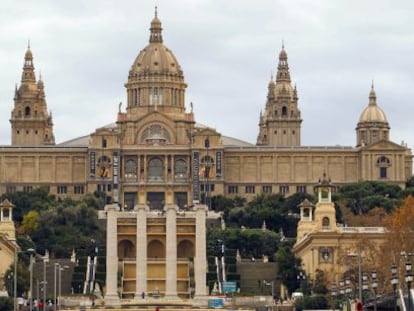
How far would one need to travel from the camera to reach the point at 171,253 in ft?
519

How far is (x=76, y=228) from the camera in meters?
183

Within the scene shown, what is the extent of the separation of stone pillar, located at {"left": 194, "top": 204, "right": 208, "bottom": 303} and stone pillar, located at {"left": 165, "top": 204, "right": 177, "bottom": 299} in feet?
5.79

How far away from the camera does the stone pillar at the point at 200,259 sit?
15150 centimetres

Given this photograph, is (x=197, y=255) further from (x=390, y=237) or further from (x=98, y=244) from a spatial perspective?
(x=390, y=237)

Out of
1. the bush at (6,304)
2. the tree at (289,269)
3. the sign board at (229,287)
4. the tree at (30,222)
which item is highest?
the tree at (30,222)

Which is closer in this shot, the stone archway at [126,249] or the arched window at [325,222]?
the arched window at [325,222]

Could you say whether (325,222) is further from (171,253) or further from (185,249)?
(185,249)

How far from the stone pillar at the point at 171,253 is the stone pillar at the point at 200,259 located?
1.76 metres

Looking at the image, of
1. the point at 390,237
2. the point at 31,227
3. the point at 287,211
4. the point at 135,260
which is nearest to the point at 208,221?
the point at 287,211

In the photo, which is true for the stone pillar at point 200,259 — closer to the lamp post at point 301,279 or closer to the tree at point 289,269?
the tree at point 289,269

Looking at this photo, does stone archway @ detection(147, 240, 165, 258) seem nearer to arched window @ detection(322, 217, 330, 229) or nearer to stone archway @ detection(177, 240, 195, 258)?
stone archway @ detection(177, 240, 195, 258)

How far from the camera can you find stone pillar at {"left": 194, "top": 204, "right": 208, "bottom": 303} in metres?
152

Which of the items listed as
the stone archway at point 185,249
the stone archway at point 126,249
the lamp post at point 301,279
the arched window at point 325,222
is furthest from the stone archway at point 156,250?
the lamp post at point 301,279

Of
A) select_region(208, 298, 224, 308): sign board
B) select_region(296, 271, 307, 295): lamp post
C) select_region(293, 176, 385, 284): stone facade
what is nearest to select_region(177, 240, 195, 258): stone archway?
select_region(293, 176, 385, 284): stone facade
